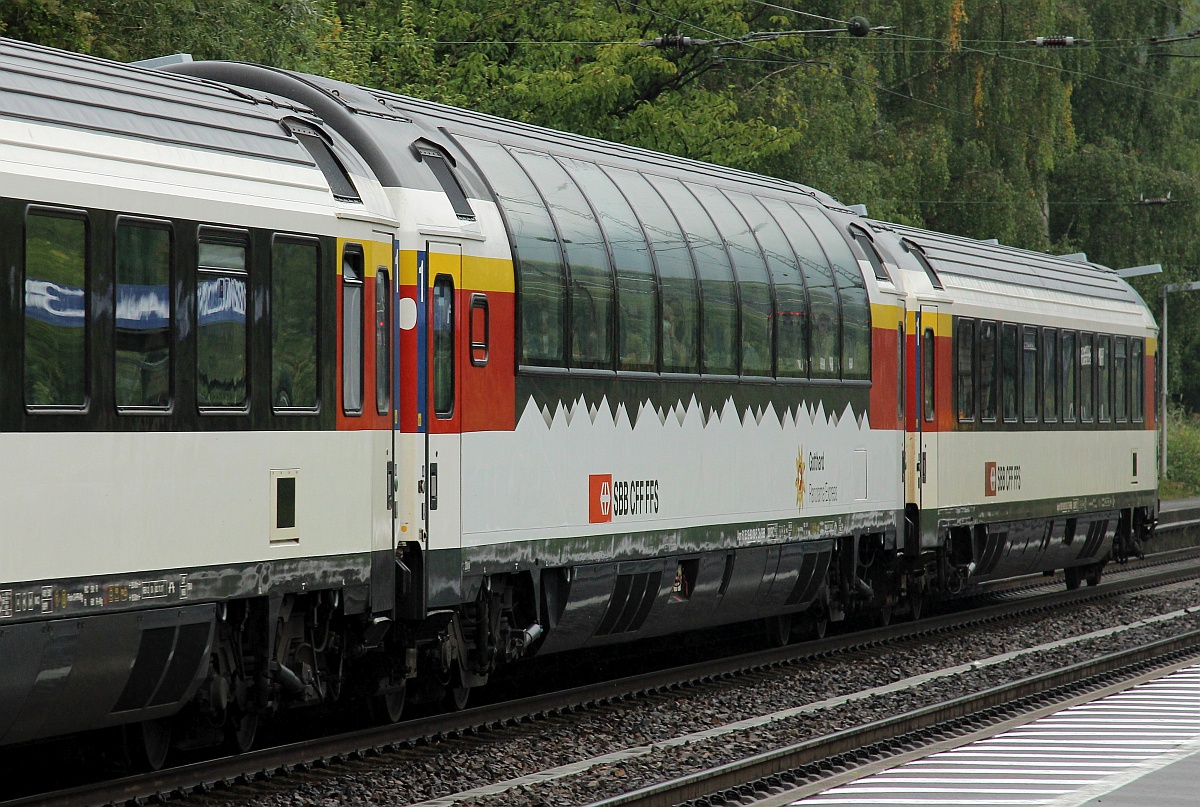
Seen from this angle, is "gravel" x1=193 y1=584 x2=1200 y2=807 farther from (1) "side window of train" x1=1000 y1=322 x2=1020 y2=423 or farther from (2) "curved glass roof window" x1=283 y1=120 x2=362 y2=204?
(2) "curved glass roof window" x1=283 y1=120 x2=362 y2=204

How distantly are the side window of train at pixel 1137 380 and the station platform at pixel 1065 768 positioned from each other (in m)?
11.6

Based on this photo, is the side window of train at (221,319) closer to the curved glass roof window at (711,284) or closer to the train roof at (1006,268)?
the curved glass roof window at (711,284)

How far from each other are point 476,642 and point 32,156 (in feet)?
16.3

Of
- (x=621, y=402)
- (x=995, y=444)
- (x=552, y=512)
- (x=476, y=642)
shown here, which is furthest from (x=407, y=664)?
(x=995, y=444)

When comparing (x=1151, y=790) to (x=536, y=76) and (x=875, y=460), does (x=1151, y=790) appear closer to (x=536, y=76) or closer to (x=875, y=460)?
(x=875, y=460)

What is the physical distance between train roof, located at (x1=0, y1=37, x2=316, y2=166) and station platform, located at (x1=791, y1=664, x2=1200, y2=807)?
4622mm

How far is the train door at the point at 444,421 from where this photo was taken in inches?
427

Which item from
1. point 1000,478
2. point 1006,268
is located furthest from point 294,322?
point 1006,268

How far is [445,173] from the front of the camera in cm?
1149

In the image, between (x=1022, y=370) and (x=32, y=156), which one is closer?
(x=32, y=156)

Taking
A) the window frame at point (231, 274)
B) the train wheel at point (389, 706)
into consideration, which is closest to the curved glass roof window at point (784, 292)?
the train wheel at point (389, 706)

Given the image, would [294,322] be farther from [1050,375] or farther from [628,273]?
[1050,375]

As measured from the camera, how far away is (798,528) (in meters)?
A: 15.3

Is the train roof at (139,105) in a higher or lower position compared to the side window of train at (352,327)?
higher
